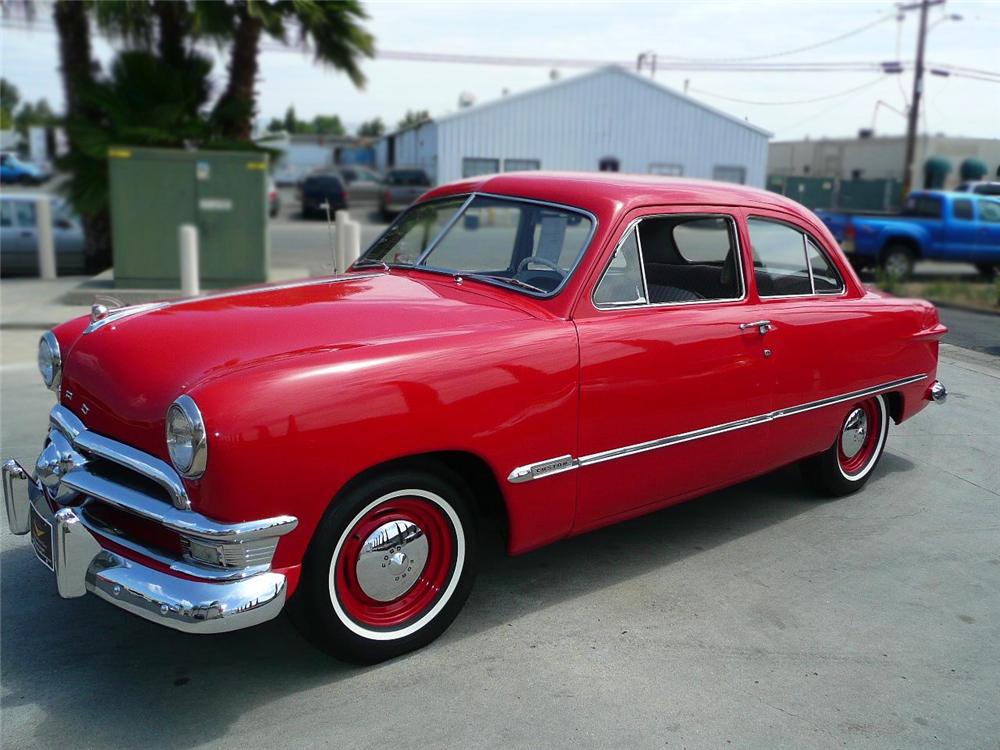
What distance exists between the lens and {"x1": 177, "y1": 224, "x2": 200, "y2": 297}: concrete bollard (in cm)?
1056

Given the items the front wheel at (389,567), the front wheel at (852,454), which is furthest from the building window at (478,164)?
the front wheel at (389,567)

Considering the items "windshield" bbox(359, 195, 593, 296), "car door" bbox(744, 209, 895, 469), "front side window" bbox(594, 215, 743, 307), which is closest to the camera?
"front side window" bbox(594, 215, 743, 307)

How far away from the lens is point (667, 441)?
12.9ft

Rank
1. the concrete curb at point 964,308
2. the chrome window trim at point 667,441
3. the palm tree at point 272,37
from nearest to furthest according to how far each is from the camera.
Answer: the chrome window trim at point 667,441 < the concrete curb at point 964,308 < the palm tree at point 272,37

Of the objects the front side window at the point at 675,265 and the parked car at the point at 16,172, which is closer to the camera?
the front side window at the point at 675,265

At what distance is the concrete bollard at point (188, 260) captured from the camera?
10.6 meters

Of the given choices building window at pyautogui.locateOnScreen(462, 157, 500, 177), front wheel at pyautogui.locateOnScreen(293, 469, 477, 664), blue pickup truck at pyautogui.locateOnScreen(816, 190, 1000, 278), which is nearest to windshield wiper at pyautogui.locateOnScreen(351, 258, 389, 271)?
front wheel at pyautogui.locateOnScreen(293, 469, 477, 664)

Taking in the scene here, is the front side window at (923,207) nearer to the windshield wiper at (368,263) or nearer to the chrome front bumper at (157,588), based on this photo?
the windshield wiper at (368,263)

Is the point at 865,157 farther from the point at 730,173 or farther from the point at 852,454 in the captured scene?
the point at 852,454

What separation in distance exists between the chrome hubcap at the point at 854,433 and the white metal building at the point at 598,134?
2709 centimetres

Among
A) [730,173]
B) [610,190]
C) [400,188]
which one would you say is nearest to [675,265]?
[610,190]

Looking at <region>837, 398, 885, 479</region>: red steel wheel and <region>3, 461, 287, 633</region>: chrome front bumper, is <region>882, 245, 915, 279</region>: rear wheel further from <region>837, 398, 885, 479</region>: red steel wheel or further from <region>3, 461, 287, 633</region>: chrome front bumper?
<region>3, 461, 287, 633</region>: chrome front bumper

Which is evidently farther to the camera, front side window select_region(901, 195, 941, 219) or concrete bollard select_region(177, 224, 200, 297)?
front side window select_region(901, 195, 941, 219)

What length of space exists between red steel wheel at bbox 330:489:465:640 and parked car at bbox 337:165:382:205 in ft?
101
